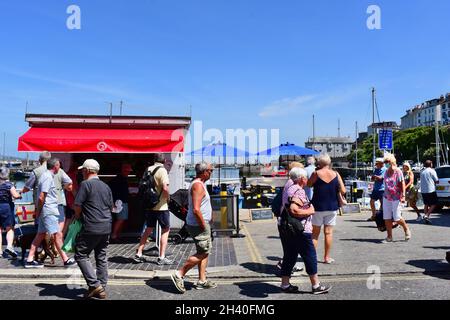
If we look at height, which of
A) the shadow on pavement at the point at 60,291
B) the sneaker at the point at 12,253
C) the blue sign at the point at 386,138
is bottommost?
the shadow on pavement at the point at 60,291

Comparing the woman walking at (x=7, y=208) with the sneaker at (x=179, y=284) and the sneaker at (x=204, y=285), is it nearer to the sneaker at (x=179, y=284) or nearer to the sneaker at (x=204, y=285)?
the sneaker at (x=179, y=284)

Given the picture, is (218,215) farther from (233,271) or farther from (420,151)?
(420,151)

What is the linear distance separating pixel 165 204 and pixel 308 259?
3.10m

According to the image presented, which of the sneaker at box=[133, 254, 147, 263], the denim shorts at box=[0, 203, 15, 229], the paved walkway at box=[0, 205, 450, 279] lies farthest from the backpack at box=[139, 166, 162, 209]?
the denim shorts at box=[0, 203, 15, 229]

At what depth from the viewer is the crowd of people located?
17.1 feet

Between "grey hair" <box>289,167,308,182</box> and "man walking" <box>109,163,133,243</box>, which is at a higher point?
"grey hair" <box>289,167,308,182</box>

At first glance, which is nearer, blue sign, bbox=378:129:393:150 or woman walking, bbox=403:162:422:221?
woman walking, bbox=403:162:422:221

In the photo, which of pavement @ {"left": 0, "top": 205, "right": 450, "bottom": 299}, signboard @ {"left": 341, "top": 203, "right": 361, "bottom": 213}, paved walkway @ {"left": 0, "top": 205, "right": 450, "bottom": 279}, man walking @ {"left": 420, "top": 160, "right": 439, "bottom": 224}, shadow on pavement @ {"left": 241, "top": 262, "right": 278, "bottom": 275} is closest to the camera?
pavement @ {"left": 0, "top": 205, "right": 450, "bottom": 299}

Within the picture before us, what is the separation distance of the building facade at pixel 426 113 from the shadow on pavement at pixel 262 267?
13618 cm

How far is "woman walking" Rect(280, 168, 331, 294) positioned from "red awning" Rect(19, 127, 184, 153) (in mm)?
4250

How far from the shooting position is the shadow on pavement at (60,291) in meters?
5.35

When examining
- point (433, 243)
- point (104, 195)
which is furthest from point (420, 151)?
point (104, 195)

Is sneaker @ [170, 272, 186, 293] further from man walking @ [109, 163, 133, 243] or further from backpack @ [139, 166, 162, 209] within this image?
man walking @ [109, 163, 133, 243]

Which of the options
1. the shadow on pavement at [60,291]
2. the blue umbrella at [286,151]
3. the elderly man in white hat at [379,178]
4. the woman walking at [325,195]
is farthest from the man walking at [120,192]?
the blue umbrella at [286,151]
